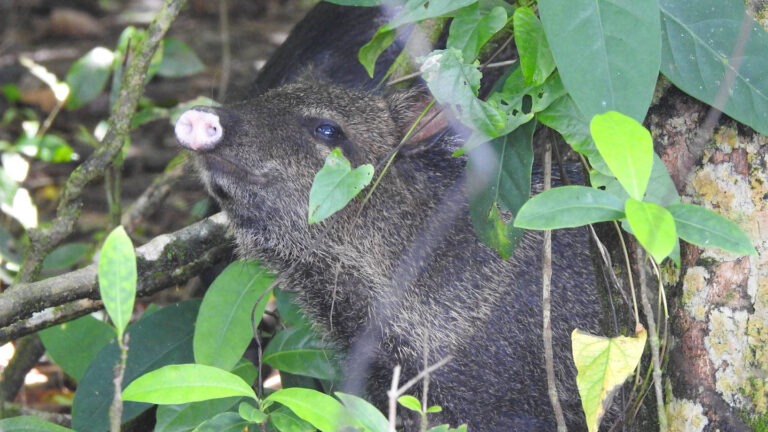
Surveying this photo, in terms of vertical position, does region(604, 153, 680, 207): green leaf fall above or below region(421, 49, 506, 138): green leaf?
below

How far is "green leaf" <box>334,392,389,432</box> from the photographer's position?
6.42 feet

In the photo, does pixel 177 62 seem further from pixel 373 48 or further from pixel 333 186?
pixel 333 186

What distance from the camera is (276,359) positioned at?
3025 millimetres

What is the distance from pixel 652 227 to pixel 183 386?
3.69 ft

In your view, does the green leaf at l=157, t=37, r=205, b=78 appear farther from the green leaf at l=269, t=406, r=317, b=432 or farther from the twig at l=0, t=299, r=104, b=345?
the green leaf at l=269, t=406, r=317, b=432

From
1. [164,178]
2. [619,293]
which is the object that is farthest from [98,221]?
[619,293]

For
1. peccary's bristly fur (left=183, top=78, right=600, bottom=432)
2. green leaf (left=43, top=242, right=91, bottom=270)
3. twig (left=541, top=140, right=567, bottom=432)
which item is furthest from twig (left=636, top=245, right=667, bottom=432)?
green leaf (left=43, top=242, right=91, bottom=270)

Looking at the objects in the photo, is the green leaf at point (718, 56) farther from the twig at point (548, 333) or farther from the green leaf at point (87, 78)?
the green leaf at point (87, 78)

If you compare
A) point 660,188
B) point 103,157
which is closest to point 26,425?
point 103,157

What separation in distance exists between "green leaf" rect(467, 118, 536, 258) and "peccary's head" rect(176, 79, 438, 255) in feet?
2.07

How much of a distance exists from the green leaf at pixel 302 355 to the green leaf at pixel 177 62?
69.4 inches

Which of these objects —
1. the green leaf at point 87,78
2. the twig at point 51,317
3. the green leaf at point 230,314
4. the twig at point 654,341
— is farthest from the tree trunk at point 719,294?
the green leaf at point 87,78

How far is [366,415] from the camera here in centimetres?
Result: 198

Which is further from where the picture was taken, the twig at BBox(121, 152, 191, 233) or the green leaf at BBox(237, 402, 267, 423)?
the twig at BBox(121, 152, 191, 233)
